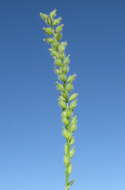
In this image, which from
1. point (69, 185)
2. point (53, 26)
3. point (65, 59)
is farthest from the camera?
point (53, 26)

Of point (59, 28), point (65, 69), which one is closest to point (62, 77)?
point (65, 69)

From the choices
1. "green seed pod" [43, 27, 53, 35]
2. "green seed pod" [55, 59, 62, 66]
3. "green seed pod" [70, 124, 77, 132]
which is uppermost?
"green seed pod" [43, 27, 53, 35]

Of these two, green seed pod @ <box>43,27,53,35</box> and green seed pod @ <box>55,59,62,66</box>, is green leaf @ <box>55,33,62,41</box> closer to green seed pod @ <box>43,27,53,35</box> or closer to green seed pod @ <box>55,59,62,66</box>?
green seed pod @ <box>43,27,53,35</box>

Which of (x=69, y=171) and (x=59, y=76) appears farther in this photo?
(x=59, y=76)

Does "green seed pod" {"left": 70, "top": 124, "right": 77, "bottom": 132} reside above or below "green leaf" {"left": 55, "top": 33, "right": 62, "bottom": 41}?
below

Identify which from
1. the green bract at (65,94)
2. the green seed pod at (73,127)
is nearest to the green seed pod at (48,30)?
the green bract at (65,94)

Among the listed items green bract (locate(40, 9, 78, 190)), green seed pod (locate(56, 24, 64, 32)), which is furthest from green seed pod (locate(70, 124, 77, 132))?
green seed pod (locate(56, 24, 64, 32))

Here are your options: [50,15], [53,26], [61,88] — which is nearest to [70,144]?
[61,88]

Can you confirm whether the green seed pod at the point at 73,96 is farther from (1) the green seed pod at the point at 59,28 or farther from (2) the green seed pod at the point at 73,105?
(1) the green seed pod at the point at 59,28

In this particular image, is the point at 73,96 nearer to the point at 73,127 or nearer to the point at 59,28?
the point at 73,127

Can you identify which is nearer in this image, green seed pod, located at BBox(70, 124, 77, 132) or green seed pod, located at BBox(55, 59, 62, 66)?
green seed pod, located at BBox(70, 124, 77, 132)

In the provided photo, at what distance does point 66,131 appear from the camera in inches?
126

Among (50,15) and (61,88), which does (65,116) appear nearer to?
(61,88)

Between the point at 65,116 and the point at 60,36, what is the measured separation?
1.17 meters
